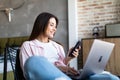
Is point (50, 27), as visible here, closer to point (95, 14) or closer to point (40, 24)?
point (40, 24)

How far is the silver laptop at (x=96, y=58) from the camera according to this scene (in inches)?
66.2

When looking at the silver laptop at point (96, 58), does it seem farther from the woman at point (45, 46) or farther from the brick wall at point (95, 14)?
the brick wall at point (95, 14)

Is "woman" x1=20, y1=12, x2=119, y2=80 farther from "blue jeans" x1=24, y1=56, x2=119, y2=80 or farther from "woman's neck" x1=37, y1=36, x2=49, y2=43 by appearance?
"blue jeans" x1=24, y1=56, x2=119, y2=80

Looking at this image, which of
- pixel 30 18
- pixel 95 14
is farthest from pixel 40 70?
pixel 30 18

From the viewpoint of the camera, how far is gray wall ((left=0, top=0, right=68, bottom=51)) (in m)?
6.02

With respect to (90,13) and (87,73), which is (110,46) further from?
(90,13)

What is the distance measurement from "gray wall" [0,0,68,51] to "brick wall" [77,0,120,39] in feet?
1.22

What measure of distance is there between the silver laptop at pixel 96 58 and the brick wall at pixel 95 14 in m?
3.87

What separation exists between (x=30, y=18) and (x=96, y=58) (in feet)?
15.6

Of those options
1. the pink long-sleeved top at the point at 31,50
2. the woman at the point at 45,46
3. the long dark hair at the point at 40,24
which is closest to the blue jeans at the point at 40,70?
the woman at the point at 45,46

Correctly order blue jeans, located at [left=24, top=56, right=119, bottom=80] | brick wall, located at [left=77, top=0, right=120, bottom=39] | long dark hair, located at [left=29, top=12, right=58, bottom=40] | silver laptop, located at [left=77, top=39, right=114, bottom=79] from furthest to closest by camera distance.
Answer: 1. brick wall, located at [left=77, top=0, right=120, bottom=39]
2. long dark hair, located at [left=29, top=12, right=58, bottom=40]
3. silver laptop, located at [left=77, top=39, right=114, bottom=79]
4. blue jeans, located at [left=24, top=56, right=119, bottom=80]

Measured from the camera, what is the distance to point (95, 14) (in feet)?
18.9

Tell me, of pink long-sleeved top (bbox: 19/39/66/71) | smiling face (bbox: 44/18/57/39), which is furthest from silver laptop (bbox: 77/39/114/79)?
smiling face (bbox: 44/18/57/39)

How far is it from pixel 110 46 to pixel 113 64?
3.49 m
